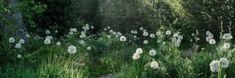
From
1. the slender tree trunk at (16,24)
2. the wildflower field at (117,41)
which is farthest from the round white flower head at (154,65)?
the slender tree trunk at (16,24)

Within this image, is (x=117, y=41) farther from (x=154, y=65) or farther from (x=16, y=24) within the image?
(x=154, y=65)

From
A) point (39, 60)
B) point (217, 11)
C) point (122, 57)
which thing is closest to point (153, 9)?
point (217, 11)

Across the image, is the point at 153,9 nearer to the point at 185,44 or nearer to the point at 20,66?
the point at 185,44

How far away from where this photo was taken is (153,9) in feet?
47.1

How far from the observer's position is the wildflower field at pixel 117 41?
8852 millimetres

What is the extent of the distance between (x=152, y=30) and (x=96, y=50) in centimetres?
308

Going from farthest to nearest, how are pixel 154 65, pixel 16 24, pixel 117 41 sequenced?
pixel 117 41, pixel 16 24, pixel 154 65

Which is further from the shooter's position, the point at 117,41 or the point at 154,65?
the point at 117,41

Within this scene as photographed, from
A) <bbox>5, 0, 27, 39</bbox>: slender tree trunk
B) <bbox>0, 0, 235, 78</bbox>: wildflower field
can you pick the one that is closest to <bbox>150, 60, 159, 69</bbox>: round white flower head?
<bbox>0, 0, 235, 78</bbox>: wildflower field

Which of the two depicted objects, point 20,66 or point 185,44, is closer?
point 20,66

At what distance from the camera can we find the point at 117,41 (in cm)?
1226

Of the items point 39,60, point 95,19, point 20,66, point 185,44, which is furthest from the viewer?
point 95,19

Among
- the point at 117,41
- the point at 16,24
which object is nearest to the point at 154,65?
the point at 117,41

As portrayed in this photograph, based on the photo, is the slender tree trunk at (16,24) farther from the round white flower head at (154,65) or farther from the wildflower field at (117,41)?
the round white flower head at (154,65)
